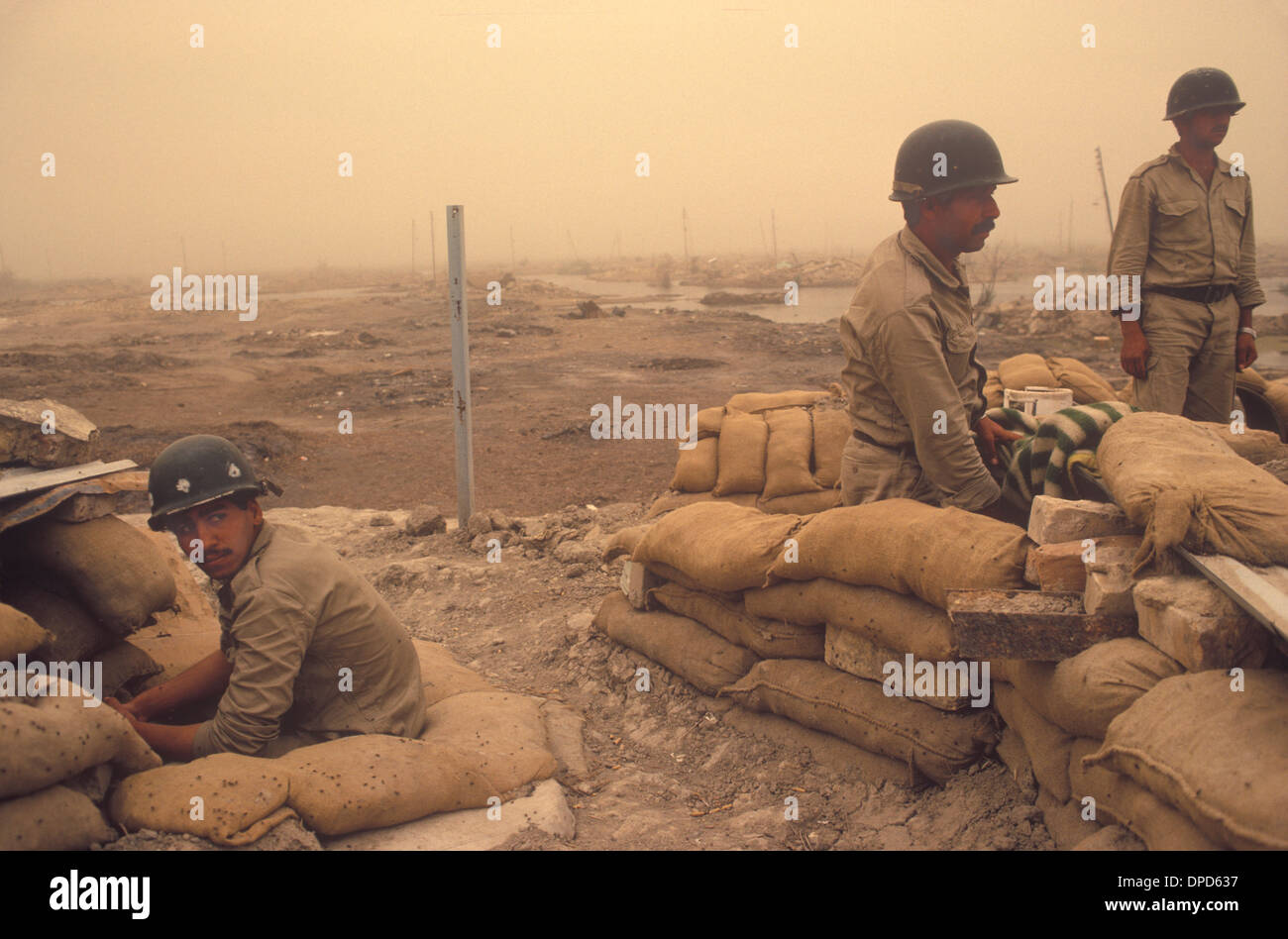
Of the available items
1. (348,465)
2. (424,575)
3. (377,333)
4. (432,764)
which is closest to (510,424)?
(348,465)

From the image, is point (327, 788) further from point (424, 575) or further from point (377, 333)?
point (377, 333)

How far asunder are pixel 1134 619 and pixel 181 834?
2364 mm

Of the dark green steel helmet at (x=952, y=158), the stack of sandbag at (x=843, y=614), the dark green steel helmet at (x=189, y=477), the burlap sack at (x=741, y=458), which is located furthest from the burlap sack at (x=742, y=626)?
the dark green steel helmet at (x=189, y=477)

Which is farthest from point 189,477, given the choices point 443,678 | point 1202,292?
point 1202,292

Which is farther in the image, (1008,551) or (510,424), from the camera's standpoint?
(510,424)

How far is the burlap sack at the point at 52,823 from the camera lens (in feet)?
6.57

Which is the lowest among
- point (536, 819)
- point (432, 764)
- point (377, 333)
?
point (536, 819)

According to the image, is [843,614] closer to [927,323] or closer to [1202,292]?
[927,323]

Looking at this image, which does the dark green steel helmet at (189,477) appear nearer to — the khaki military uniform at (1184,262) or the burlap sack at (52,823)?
the burlap sack at (52,823)

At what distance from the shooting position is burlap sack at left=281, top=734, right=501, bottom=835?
2.43 m

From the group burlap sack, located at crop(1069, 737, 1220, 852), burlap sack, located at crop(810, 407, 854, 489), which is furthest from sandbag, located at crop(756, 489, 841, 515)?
burlap sack, located at crop(1069, 737, 1220, 852)

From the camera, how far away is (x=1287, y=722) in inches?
73.3

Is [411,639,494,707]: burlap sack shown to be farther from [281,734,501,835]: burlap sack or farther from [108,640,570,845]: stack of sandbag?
[281,734,501,835]: burlap sack

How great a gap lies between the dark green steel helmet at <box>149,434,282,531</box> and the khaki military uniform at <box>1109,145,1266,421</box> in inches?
160
